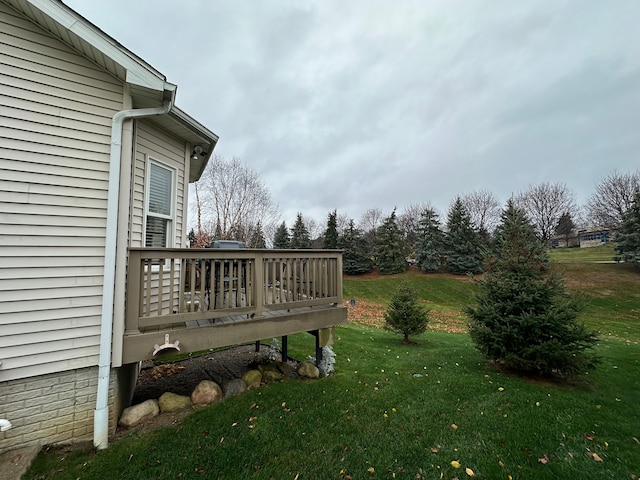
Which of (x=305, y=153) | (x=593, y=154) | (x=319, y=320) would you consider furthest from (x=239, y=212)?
(x=593, y=154)

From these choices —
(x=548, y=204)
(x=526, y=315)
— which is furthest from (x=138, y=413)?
(x=548, y=204)

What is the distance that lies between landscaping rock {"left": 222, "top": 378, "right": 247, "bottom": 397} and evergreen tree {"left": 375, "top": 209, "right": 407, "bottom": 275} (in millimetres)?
26742

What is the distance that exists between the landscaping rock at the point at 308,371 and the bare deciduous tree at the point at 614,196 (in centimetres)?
3498

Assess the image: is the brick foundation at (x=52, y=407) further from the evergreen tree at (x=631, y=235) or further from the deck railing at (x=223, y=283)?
the evergreen tree at (x=631, y=235)

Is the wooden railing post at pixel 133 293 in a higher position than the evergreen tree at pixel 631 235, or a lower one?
lower

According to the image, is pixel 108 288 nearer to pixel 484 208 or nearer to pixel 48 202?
pixel 48 202

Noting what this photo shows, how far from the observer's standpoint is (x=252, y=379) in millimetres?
4676

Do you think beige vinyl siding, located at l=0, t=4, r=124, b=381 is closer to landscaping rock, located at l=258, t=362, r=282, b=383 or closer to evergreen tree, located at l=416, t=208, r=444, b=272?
landscaping rock, located at l=258, t=362, r=282, b=383

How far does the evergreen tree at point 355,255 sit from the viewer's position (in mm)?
30797

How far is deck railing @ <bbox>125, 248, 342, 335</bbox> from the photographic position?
336 cm

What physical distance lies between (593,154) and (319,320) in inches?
1464

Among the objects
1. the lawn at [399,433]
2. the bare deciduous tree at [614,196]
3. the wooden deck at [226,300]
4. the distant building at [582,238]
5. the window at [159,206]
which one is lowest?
the lawn at [399,433]

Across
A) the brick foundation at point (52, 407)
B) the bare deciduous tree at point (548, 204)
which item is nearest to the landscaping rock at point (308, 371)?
the brick foundation at point (52, 407)

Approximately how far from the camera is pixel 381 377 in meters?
5.50
